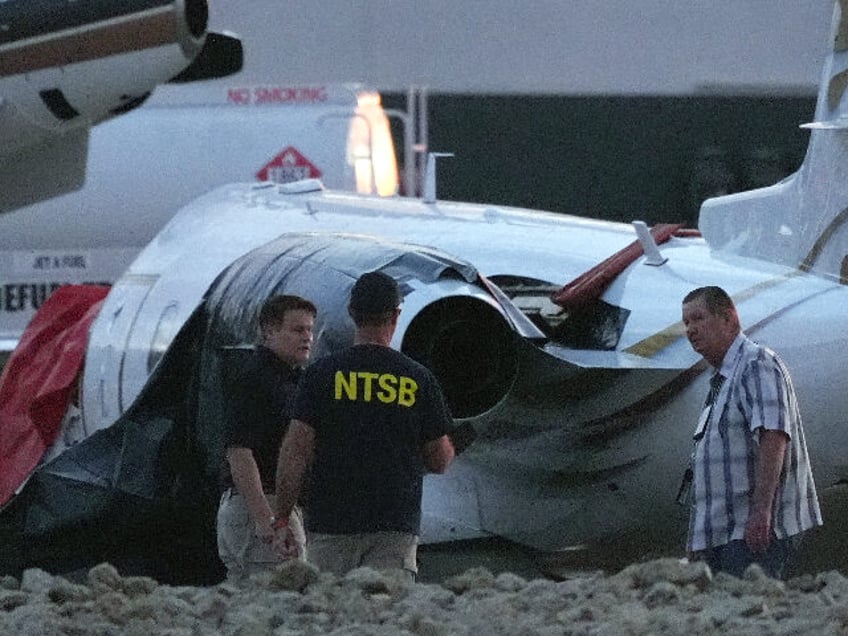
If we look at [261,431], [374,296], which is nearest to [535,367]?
[261,431]

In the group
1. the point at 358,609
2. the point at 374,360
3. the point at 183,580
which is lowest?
the point at 183,580

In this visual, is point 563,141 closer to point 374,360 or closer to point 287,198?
point 287,198

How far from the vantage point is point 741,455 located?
769cm

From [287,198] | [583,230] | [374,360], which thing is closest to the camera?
[374,360]

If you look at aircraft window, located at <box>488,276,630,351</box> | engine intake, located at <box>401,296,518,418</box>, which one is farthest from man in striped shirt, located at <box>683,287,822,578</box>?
aircraft window, located at <box>488,276,630,351</box>

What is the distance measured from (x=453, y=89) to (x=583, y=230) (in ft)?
61.1

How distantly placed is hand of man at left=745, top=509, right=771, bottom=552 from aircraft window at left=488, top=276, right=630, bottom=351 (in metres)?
2.40

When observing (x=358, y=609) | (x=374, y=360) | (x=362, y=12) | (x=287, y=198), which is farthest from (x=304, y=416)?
(x=362, y=12)

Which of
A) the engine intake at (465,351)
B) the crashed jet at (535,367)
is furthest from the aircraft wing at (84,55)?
the engine intake at (465,351)

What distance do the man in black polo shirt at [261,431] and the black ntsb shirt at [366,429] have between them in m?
0.33

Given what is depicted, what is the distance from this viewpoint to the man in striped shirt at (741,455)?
7.59 m

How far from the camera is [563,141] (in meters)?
29.9

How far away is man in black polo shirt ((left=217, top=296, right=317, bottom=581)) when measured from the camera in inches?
303

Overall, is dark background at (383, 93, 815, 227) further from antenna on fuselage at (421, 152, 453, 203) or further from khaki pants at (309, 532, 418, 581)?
khaki pants at (309, 532, 418, 581)
